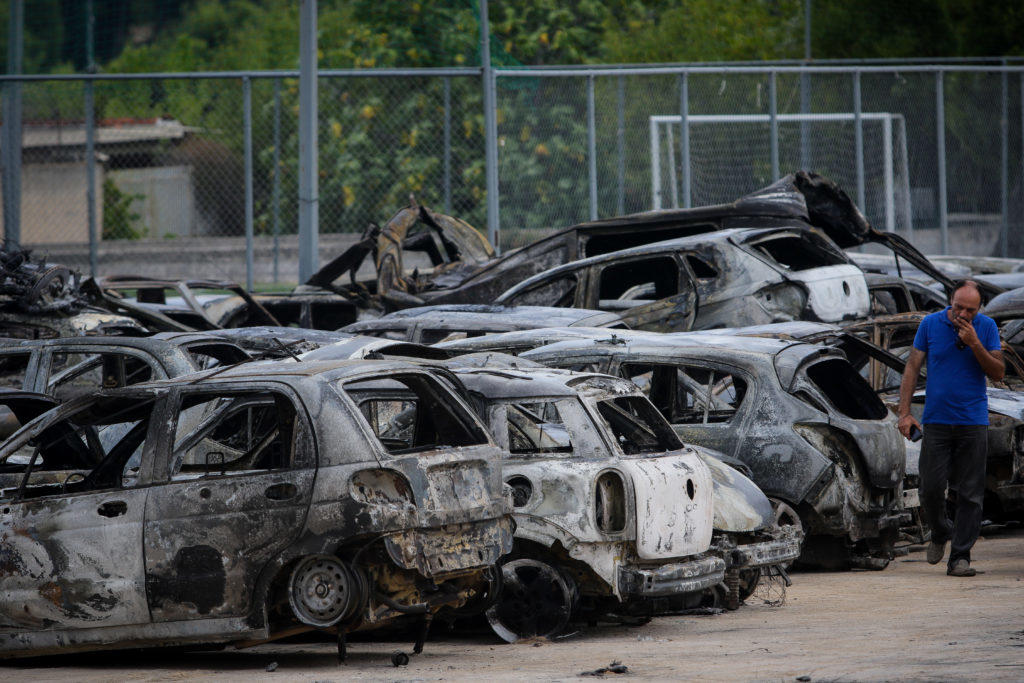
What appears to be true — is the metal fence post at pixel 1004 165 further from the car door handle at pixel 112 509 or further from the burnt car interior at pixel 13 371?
the car door handle at pixel 112 509

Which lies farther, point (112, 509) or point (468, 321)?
point (468, 321)

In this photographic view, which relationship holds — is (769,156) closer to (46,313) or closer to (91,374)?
(46,313)

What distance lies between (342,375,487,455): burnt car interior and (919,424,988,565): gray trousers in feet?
11.7

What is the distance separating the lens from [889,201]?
856 inches

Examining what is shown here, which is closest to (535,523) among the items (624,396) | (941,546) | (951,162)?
(624,396)

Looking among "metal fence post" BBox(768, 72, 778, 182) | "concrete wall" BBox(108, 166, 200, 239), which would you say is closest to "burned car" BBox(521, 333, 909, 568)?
"metal fence post" BBox(768, 72, 778, 182)

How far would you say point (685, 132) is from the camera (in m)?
19.1

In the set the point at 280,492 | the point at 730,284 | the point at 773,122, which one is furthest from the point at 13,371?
the point at 773,122

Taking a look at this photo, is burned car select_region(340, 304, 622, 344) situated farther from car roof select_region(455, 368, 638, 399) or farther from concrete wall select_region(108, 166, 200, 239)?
concrete wall select_region(108, 166, 200, 239)

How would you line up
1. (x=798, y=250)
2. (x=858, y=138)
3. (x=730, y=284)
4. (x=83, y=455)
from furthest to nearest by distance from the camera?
(x=858, y=138) → (x=798, y=250) → (x=730, y=284) → (x=83, y=455)

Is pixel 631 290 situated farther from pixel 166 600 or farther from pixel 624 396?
pixel 166 600

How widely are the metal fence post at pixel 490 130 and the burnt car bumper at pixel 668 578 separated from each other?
10.8 metres

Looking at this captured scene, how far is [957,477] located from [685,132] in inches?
406

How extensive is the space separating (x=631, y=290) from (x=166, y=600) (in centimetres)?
936
